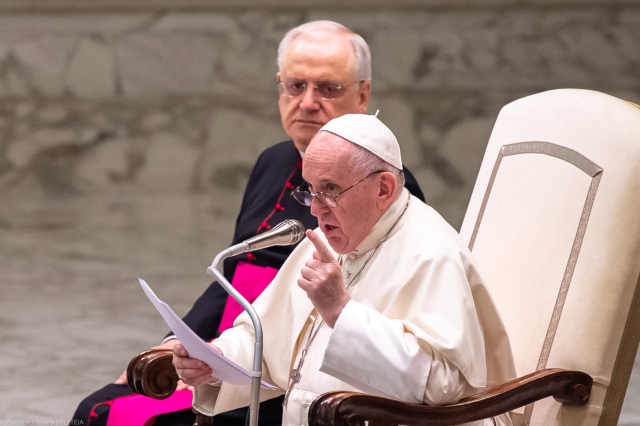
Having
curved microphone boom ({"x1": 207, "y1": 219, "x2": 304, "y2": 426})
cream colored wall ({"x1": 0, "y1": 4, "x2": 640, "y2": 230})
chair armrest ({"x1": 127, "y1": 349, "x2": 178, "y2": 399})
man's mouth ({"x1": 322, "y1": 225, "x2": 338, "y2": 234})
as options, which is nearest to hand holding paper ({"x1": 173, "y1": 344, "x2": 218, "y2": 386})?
chair armrest ({"x1": 127, "y1": 349, "x2": 178, "y2": 399})

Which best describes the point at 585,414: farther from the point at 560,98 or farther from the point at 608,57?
the point at 608,57

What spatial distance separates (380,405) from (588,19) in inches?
303

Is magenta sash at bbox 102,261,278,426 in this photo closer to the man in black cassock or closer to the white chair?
the man in black cassock

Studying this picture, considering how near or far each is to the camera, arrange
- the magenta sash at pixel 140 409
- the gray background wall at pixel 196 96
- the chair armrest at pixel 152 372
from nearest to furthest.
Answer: the chair armrest at pixel 152 372 → the magenta sash at pixel 140 409 → the gray background wall at pixel 196 96

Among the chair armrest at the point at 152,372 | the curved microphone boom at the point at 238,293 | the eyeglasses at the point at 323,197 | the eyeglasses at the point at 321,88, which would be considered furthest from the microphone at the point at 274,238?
the eyeglasses at the point at 321,88

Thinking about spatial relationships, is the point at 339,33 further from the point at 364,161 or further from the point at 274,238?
the point at 274,238

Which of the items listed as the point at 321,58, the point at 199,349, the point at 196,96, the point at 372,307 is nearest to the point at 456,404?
the point at 372,307

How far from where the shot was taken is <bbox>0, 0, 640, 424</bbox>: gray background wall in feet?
27.7

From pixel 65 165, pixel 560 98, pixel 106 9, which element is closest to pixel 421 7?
pixel 106 9

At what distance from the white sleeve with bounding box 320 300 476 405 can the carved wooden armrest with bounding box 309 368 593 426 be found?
41 millimetres

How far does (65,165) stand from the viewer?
9.91 metres

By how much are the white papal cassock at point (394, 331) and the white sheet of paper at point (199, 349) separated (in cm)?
17

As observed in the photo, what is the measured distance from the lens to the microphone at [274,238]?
176 centimetres

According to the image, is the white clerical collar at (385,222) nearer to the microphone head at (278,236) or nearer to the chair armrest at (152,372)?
the microphone head at (278,236)
